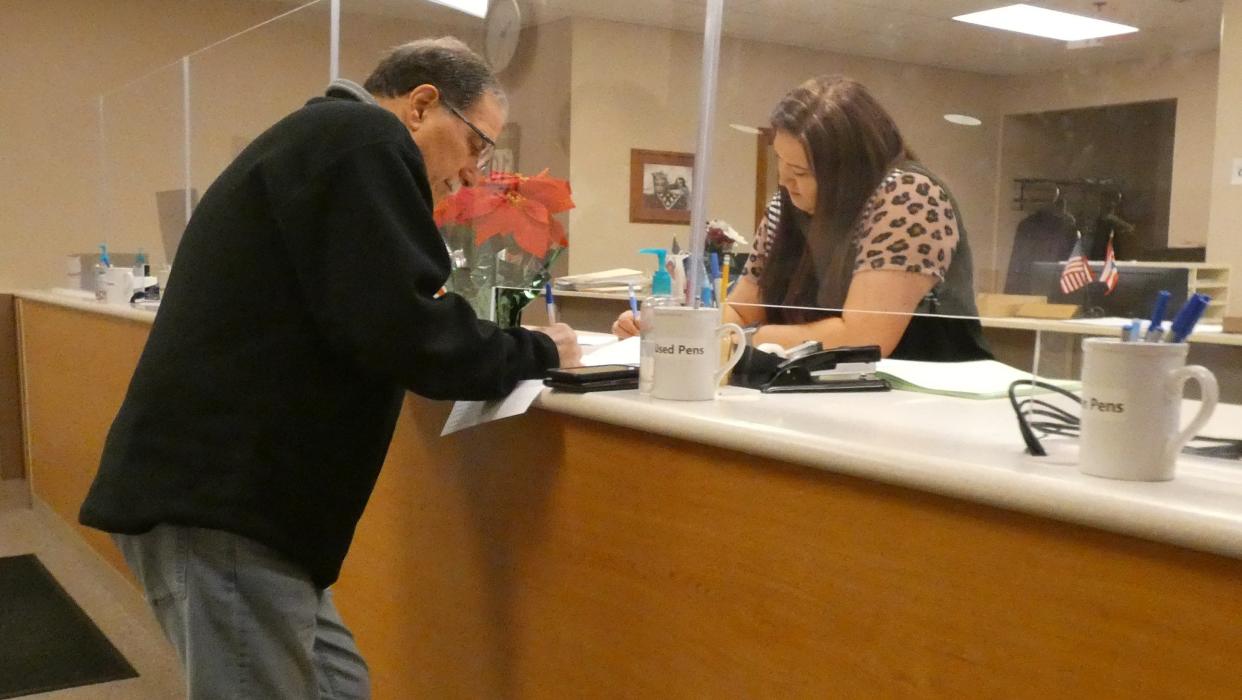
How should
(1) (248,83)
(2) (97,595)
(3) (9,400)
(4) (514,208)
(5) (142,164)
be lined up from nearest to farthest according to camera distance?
(4) (514,208) < (2) (97,595) < (1) (248,83) < (3) (9,400) < (5) (142,164)

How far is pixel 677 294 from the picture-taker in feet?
4.52

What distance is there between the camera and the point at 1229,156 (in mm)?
1081

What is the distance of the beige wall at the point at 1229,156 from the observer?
1.07 m

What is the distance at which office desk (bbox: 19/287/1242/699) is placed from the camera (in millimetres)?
705

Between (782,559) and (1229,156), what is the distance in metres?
0.64

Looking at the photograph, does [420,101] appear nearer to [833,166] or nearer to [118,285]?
[833,166]

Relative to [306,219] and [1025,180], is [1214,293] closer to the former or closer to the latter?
[1025,180]

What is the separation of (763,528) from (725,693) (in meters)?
0.18

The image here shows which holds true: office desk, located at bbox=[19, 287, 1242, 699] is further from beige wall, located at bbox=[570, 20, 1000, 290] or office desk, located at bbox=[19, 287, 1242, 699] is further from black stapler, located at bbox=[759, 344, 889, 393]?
beige wall, located at bbox=[570, 20, 1000, 290]

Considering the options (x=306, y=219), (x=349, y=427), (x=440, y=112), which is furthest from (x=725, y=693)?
(x=440, y=112)

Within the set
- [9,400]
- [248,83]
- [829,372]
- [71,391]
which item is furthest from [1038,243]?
[9,400]

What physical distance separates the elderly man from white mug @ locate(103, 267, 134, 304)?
206 cm

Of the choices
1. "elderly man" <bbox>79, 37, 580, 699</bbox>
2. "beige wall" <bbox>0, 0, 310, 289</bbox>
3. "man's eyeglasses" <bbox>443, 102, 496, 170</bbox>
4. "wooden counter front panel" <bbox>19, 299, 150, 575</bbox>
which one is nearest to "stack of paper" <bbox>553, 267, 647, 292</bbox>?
"man's eyeglasses" <bbox>443, 102, 496, 170</bbox>

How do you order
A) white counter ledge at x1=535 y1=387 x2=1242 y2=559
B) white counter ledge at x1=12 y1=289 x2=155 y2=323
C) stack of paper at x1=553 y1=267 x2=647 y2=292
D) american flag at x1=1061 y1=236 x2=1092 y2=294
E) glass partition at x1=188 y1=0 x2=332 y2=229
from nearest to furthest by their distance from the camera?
white counter ledge at x1=535 y1=387 x2=1242 y2=559 → american flag at x1=1061 y1=236 x2=1092 y2=294 → stack of paper at x1=553 y1=267 x2=647 y2=292 → white counter ledge at x1=12 y1=289 x2=155 y2=323 → glass partition at x1=188 y1=0 x2=332 y2=229
